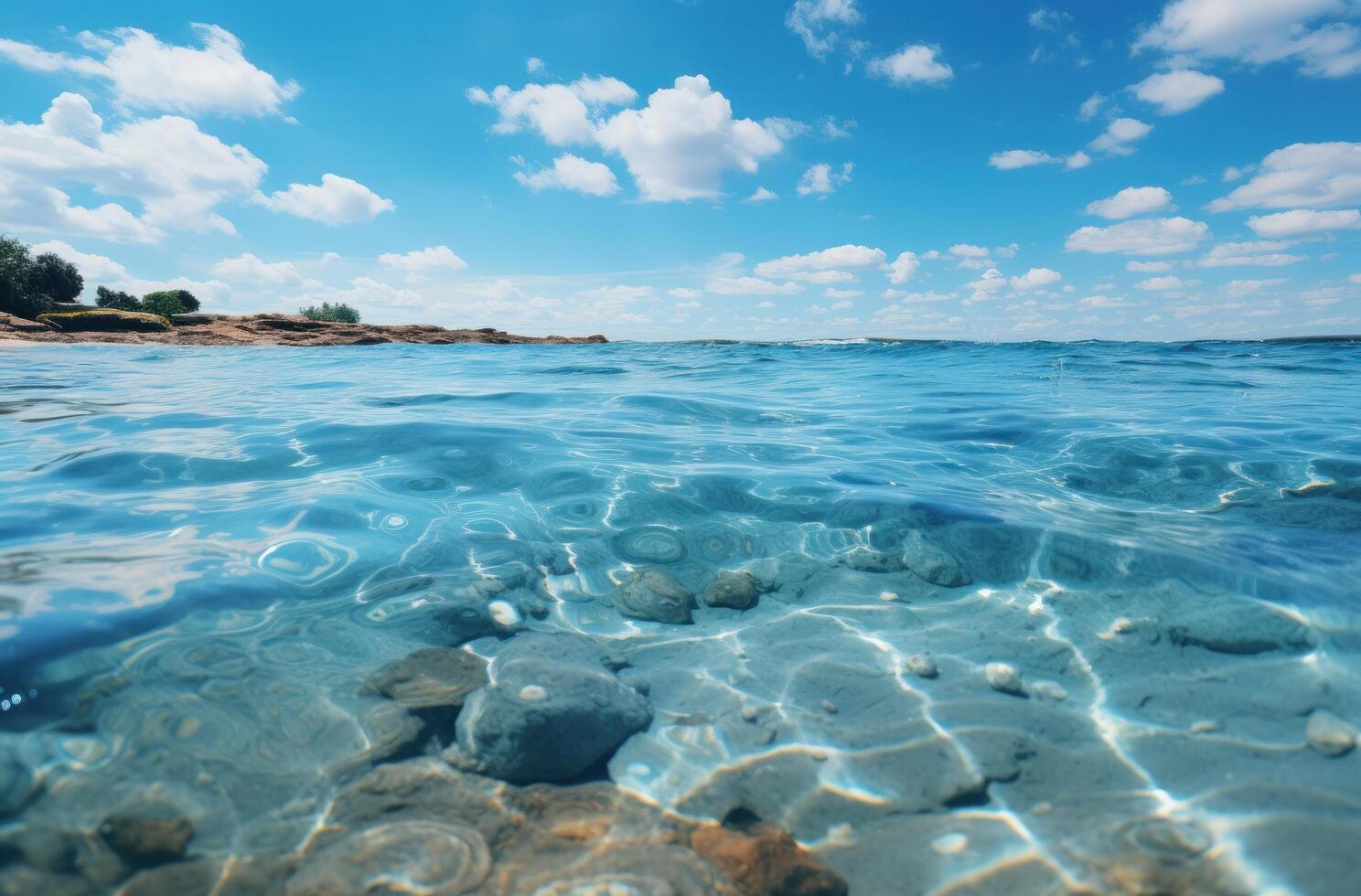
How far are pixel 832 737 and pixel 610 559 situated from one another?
5.94 ft

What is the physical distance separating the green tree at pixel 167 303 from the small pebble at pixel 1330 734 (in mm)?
56468

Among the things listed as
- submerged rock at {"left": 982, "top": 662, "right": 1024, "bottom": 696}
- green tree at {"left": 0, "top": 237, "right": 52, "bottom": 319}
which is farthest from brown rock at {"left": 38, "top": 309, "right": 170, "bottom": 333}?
submerged rock at {"left": 982, "top": 662, "right": 1024, "bottom": 696}

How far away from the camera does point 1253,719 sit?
213 centimetres

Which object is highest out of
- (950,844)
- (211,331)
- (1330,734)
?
(211,331)

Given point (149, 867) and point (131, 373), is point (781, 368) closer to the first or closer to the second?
point (131, 373)

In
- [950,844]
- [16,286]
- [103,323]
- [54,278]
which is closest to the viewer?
[950,844]

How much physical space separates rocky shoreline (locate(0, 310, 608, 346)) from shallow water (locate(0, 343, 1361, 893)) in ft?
94.2

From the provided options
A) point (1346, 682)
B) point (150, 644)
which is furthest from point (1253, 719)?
point (150, 644)

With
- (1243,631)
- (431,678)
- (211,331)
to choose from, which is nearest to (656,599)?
(431,678)

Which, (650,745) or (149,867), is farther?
(650,745)

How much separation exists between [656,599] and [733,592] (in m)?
0.41

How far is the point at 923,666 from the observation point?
2.54 meters

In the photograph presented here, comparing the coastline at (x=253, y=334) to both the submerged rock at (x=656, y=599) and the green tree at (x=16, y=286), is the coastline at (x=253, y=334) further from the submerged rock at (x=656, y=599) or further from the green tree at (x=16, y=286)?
the submerged rock at (x=656, y=599)

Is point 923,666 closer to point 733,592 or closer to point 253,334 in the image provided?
point 733,592
